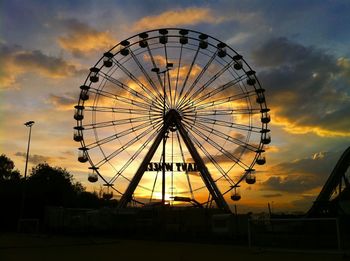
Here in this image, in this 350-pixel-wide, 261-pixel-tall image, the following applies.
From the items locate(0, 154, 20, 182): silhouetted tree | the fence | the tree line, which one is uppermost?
locate(0, 154, 20, 182): silhouetted tree

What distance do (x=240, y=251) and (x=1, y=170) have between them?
85.8 m

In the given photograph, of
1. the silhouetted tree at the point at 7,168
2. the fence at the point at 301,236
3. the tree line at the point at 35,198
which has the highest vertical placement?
the silhouetted tree at the point at 7,168

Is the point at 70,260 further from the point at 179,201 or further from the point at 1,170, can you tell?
the point at 1,170

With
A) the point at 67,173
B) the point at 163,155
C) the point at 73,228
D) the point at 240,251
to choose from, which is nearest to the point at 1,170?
the point at 67,173

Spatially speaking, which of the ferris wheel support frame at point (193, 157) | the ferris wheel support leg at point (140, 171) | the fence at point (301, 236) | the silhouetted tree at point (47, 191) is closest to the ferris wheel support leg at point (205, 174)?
the ferris wheel support frame at point (193, 157)

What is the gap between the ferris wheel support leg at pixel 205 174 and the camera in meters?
38.3

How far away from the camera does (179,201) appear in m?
42.1

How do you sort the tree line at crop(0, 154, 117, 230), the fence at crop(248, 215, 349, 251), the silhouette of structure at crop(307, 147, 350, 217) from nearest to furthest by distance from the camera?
1. the fence at crop(248, 215, 349, 251)
2. the silhouette of structure at crop(307, 147, 350, 217)
3. the tree line at crop(0, 154, 117, 230)

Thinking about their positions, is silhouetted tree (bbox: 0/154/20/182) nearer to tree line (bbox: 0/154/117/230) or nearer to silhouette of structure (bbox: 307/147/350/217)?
tree line (bbox: 0/154/117/230)

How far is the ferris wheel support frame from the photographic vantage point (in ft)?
125

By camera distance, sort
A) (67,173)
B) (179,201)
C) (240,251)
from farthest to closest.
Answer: (67,173)
(179,201)
(240,251)

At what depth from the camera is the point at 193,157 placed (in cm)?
3859

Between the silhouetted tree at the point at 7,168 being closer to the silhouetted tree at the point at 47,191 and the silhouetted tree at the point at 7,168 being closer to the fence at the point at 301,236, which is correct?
the silhouetted tree at the point at 47,191

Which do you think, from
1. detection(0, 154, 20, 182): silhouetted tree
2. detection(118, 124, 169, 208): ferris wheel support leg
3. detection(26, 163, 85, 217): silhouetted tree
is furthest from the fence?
detection(0, 154, 20, 182): silhouetted tree
